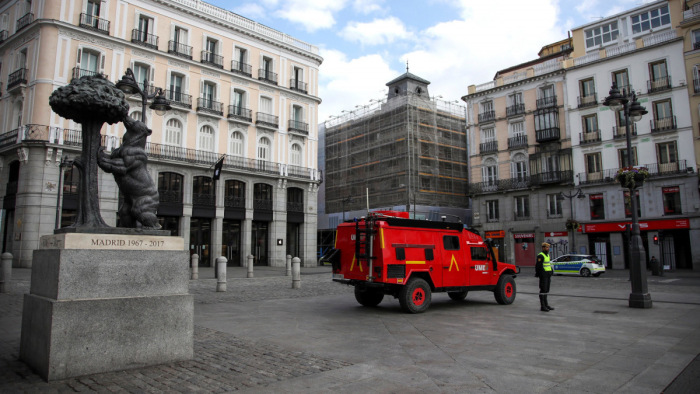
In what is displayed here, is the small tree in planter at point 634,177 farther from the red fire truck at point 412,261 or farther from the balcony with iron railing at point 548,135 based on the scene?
the balcony with iron railing at point 548,135

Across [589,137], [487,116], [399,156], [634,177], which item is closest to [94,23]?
[399,156]

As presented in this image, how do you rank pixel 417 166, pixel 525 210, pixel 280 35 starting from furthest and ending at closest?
pixel 417 166
pixel 525 210
pixel 280 35

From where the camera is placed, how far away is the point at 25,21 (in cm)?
2888

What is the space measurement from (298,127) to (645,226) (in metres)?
29.1

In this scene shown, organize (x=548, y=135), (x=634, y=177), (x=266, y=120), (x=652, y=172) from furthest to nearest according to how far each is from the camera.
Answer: (x=548, y=135)
(x=266, y=120)
(x=652, y=172)
(x=634, y=177)

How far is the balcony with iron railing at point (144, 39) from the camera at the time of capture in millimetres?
30297

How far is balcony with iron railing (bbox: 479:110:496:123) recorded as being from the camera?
4464cm

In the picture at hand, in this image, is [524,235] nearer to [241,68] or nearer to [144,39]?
[241,68]

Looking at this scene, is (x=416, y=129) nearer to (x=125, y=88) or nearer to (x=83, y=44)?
→ (x=83, y=44)

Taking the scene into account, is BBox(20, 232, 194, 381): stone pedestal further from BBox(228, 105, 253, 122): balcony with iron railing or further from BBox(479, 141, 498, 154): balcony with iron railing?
BBox(479, 141, 498, 154): balcony with iron railing

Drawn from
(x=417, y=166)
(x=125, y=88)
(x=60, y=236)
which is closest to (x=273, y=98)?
(x=417, y=166)

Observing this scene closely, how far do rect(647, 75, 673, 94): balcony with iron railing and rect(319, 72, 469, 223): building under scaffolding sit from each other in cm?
1814

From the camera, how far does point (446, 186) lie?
154 ft

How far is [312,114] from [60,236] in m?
35.0
